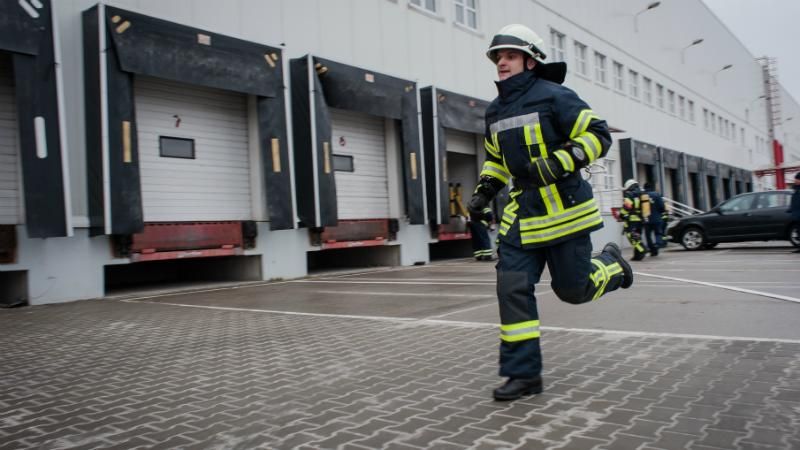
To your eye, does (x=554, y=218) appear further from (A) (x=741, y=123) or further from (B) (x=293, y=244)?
(A) (x=741, y=123)

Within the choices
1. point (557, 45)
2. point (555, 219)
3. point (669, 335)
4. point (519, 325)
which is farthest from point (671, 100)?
point (519, 325)

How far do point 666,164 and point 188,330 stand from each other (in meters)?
30.4

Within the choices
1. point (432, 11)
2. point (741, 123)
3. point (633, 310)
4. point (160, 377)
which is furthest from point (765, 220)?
point (741, 123)

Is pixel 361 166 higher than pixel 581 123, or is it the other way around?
pixel 361 166

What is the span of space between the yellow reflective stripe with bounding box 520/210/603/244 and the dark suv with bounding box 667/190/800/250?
14458mm

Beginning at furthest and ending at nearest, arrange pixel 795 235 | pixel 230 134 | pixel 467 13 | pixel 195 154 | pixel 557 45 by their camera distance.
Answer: pixel 557 45
pixel 467 13
pixel 795 235
pixel 230 134
pixel 195 154

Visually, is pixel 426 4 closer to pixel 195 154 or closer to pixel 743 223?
pixel 195 154

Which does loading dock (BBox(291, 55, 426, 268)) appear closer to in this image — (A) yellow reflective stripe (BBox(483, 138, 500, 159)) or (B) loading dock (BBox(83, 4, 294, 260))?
(B) loading dock (BBox(83, 4, 294, 260))

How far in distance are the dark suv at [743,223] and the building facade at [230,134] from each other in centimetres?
567

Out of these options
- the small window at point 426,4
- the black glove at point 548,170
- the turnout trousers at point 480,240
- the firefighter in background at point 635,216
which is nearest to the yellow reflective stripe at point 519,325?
the black glove at point 548,170

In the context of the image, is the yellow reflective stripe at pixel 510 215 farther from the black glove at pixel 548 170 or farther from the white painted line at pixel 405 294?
the white painted line at pixel 405 294

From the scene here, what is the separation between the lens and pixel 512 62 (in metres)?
3.38

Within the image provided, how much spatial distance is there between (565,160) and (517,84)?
54 cm

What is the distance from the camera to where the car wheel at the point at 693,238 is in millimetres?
17375
